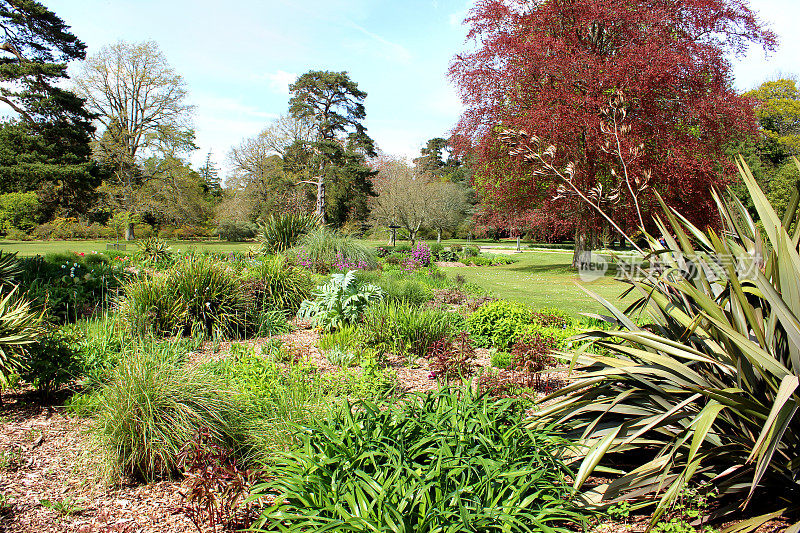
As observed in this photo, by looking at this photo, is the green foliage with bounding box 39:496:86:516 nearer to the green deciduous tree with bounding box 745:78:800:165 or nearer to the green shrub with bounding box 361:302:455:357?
the green shrub with bounding box 361:302:455:357

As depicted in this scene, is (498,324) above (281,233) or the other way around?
the other way around

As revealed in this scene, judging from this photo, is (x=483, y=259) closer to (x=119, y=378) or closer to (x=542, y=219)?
(x=542, y=219)

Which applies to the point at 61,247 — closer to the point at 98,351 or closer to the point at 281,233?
the point at 281,233

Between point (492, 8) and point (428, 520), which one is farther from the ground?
point (492, 8)

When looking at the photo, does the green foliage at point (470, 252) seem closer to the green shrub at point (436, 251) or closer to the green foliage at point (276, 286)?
the green shrub at point (436, 251)

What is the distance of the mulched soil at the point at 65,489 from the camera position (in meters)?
2.43

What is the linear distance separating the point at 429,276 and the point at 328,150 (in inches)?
919

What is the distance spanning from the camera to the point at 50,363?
3801mm

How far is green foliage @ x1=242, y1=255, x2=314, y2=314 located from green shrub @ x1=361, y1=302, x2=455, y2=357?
2115mm

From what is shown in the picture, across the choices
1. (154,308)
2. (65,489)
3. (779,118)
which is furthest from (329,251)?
(779,118)

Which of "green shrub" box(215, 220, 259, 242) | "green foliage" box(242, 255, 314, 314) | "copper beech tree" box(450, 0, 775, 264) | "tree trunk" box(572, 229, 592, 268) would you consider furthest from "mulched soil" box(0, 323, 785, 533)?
"green shrub" box(215, 220, 259, 242)

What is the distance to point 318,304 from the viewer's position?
6.46 metres

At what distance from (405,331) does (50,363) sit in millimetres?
3414

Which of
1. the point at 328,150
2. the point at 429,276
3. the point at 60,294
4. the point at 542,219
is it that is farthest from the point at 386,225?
the point at 60,294
